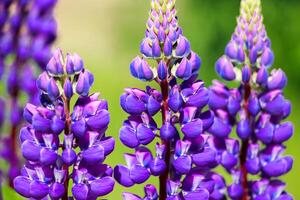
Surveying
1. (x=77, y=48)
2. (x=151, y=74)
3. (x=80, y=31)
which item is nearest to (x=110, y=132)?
(x=77, y=48)

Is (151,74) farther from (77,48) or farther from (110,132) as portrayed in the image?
(77,48)

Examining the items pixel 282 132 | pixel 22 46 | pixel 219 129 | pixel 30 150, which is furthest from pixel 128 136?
pixel 22 46

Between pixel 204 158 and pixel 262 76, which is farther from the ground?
pixel 262 76

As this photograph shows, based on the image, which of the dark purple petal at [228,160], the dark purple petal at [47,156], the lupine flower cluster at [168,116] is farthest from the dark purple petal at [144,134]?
the dark purple petal at [228,160]

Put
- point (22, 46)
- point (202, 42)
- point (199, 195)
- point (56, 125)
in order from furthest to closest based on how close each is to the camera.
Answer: point (202, 42), point (22, 46), point (199, 195), point (56, 125)

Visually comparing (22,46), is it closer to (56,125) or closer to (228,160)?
(228,160)

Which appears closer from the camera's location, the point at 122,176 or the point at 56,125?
the point at 56,125
